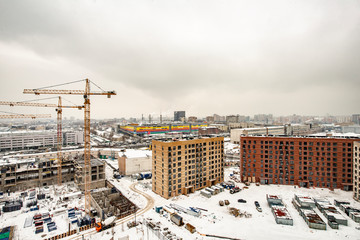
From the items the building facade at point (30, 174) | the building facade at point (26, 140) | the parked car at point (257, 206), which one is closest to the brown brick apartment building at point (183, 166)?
the parked car at point (257, 206)

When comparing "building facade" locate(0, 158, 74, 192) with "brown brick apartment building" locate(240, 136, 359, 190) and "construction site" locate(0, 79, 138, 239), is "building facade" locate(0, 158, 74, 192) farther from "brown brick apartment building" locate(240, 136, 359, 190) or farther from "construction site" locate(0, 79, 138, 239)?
"brown brick apartment building" locate(240, 136, 359, 190)

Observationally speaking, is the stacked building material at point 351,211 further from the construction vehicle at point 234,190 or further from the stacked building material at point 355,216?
the construction vehicle at point 234,190

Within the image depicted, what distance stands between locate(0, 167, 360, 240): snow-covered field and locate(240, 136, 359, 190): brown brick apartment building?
13.2 feet

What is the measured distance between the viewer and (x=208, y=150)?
5222cm

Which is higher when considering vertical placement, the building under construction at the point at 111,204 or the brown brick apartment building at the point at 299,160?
the brown brick apartment building at the point at 299,160

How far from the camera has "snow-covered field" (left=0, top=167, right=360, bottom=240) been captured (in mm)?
30000

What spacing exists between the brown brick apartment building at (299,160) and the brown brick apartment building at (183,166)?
33.9ft

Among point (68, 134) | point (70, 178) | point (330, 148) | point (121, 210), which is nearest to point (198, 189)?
point (121, 210)

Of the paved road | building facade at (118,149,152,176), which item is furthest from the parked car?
building facade at (118,149,152,176)

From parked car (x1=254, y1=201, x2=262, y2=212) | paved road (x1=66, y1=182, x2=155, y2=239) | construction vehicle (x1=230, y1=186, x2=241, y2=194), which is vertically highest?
construction vehicle (x1=230, y1=186, x2=241, y2=194)

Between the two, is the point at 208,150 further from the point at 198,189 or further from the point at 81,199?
the point at 81,199

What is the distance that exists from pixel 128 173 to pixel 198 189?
85.8ft

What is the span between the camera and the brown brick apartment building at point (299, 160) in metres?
48.8

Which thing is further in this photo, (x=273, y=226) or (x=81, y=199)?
(x=81, y=199)
